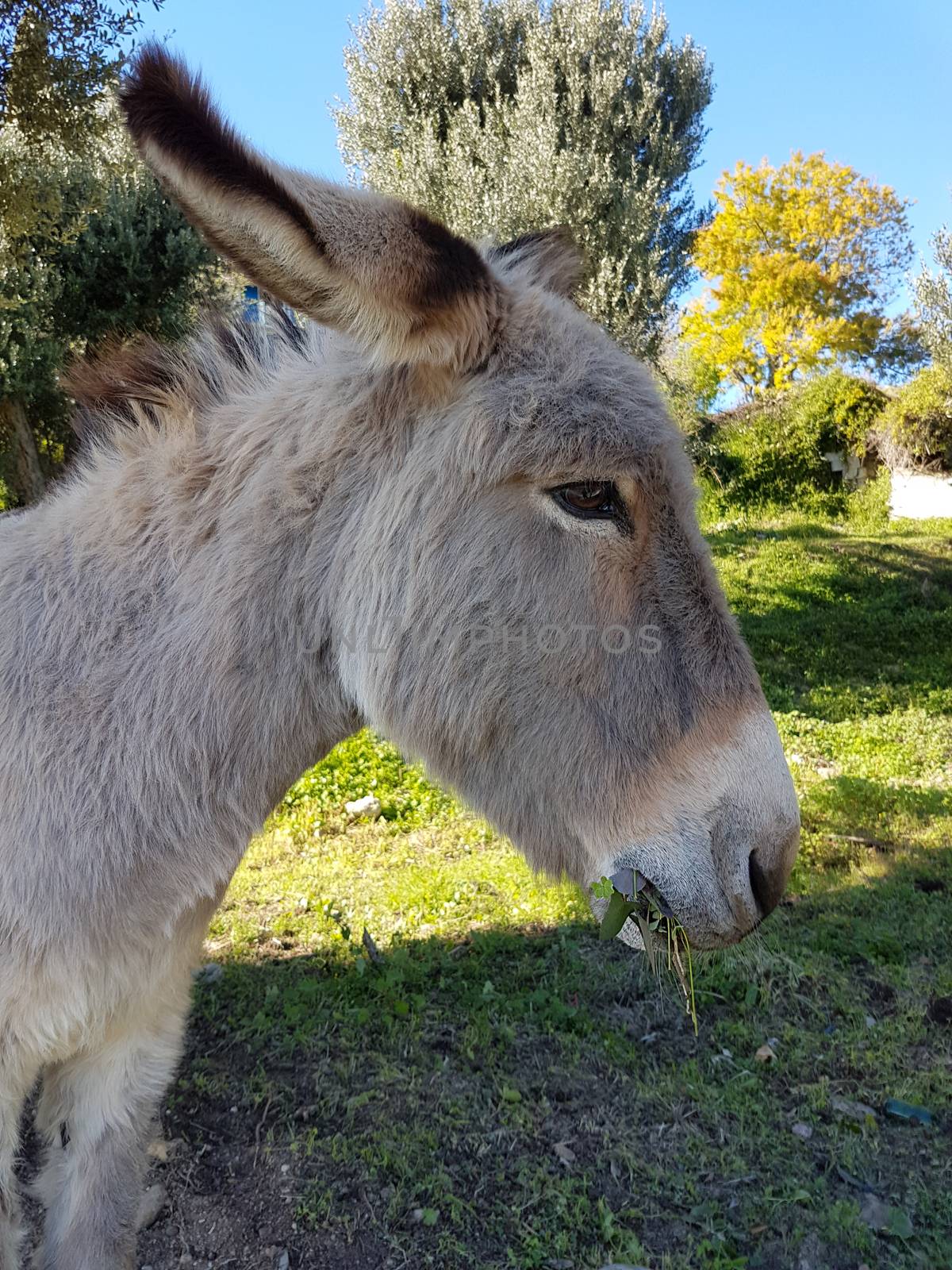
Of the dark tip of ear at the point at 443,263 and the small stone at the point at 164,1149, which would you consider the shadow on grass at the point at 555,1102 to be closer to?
the small stone at the point at 164,1149

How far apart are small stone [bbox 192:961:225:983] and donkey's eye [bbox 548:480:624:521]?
10.6ft

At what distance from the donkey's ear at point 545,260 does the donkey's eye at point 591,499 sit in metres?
0.71

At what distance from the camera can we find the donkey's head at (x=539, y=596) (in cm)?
157

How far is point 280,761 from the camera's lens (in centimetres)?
175

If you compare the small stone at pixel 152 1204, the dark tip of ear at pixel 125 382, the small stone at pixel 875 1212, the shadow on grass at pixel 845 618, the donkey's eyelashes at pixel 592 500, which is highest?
the dark tip of ear at pixel 125 382

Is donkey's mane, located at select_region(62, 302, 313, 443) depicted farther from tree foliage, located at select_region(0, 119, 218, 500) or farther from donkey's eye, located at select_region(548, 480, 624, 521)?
tree foliage, located at select_region(0, 119, 218, 500)

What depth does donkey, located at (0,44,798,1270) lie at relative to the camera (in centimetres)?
158

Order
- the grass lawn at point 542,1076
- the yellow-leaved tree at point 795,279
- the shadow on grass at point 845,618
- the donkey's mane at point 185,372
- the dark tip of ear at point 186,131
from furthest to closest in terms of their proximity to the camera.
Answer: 1. the yellow-leaved tree at point 795,279
2. the shadow on grass at point 845,618
3. the grass lawn at point 542,1076
4. the donkey's mane at point 185,372
5. the dark tip of ear at point 186,131

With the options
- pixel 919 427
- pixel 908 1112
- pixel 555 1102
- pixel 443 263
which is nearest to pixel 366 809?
pixel 555 1102

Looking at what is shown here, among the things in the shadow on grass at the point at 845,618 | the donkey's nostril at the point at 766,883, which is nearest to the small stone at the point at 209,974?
the donkey's nostril at the point at 766,883

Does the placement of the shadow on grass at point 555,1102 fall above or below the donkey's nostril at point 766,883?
below

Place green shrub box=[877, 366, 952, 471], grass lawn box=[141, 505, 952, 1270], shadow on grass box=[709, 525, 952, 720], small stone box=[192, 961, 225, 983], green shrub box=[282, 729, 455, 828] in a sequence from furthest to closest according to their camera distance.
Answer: green shrub box=[877, 366, 952, 471]
shadow on grass box=[709, 525, 952, 720]
green shrub box=[282, 729, 455, 828]
small stone box=[192, 961, 225, 983]
grass lawn box=[141, 505, 952, 1270]

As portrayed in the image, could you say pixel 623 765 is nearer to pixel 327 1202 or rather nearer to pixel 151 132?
pixel 151 132

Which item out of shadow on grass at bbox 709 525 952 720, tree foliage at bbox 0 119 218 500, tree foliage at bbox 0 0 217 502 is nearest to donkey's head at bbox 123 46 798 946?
tree foliage at bbox 0 0 217 502
